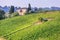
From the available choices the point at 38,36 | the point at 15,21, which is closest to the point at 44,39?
the point at 38,36

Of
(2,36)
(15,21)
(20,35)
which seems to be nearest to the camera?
(20,35)

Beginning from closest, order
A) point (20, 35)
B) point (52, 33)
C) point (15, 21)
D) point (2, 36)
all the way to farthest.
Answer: point (52, 33), point (20, 35), point (2, 36), point (15, 21)

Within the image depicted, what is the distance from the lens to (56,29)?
3372 cm

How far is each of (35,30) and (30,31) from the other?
3.00 ft

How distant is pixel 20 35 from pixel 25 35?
1015 millimetres

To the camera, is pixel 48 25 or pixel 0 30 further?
pixel 0 30

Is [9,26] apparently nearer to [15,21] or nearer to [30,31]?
[15,21]

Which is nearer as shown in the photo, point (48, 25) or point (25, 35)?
point (25, 35)

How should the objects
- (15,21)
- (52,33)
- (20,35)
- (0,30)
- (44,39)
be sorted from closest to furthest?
(44,39)
(52,33)
(20,35)
(0,30)
(15,21)

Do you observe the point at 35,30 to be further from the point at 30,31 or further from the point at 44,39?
the point at 44,39

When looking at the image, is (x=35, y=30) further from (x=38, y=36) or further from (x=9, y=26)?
(x=9, y=26)

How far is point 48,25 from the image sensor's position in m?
36.0

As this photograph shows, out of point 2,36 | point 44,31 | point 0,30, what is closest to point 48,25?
point 44,31

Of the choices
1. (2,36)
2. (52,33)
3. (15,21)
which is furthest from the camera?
(15,21)
